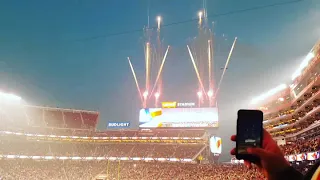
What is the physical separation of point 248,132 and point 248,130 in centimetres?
2

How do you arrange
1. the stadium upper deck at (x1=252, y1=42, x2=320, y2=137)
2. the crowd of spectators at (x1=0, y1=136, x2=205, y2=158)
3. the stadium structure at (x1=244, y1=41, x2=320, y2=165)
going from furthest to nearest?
the crowd of spectators at (x1=0, y1=136, x2=205, y2=158) → the stadium upper deck at (x1=252, y1=42, x2=320, y2=137) → the stadium structure at (x1=244, y1=41, x2=320, y2=165)

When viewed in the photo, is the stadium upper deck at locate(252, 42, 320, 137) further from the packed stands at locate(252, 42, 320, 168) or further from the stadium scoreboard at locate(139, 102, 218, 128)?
the stadium scoreboard at locate(139, 102, 218, 128)

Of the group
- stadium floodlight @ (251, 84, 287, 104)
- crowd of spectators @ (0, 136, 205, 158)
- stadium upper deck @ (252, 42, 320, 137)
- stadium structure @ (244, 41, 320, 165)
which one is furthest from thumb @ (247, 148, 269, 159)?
stadium floodlight @ (251, 84, 287, 104)

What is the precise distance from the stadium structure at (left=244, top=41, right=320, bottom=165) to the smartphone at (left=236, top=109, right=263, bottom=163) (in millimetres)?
26309

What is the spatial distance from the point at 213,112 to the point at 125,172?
17906mm

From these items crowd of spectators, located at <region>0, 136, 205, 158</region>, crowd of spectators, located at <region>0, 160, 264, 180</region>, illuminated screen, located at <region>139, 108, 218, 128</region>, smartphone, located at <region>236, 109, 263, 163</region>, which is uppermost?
illuminated screen, located at <region>139, 108, 218, 128</region>

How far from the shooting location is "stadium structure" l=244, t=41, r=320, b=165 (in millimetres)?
36881

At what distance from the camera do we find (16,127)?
66562 mm

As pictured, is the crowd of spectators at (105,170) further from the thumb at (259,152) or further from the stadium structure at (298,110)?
the thumb at (259,152)

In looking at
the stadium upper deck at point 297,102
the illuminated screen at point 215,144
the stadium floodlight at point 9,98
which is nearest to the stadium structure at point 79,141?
the stadium floodlight at point 9,98

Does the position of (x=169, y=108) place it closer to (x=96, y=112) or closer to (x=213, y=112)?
(x=213, y=112)

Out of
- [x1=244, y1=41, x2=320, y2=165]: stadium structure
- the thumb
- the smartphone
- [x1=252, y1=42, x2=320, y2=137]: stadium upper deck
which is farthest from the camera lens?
[x1=252, y1=42, x2=320, y2=137]: stadium upper deck

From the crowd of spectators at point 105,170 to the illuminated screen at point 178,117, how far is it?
6.94 m

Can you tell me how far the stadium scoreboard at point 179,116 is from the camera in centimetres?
5669
